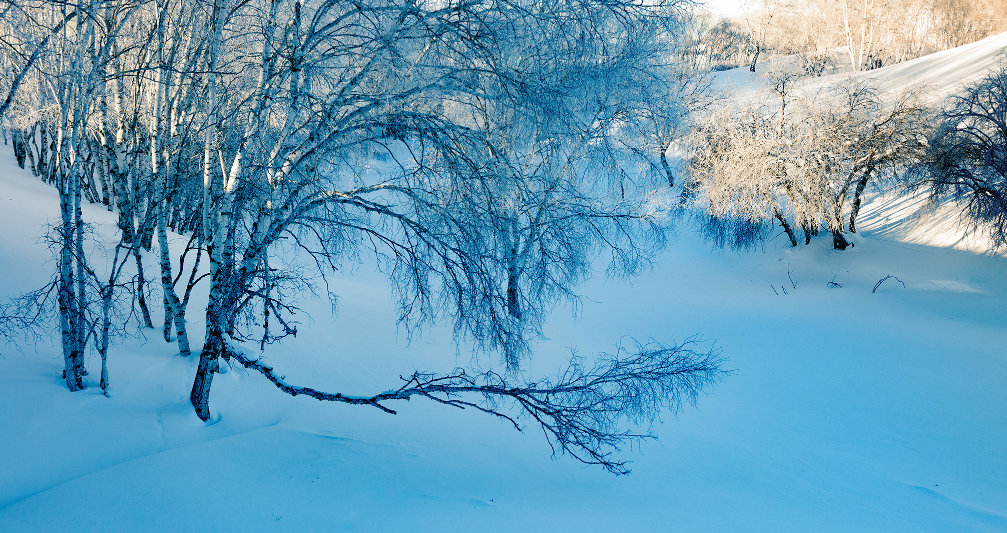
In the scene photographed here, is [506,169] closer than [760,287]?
Yes

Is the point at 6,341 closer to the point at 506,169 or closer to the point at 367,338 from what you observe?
the point at 367,338

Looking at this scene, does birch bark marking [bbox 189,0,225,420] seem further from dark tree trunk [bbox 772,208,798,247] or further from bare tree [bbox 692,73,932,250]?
dark tree trunk [bbox 772,208,798,247]

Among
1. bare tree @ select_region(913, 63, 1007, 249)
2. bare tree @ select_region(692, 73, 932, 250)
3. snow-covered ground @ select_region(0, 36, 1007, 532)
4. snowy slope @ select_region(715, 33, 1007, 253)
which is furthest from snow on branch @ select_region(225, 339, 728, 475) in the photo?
snowy slope @ select_region(715, 33, 1007, 253)

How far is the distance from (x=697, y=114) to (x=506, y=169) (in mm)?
13242

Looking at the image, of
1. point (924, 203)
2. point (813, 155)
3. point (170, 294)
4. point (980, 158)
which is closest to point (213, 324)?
point (170, 294)

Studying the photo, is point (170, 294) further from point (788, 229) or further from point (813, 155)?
point (788, 229)

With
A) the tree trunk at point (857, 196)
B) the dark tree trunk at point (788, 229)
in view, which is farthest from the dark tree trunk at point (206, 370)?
the tree trunk at point (857, 196)

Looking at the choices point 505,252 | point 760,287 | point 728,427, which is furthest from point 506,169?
point 760,287

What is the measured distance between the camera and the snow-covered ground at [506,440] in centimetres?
397

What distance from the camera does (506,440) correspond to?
571cm

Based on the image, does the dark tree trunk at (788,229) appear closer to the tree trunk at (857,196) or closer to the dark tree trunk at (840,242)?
the dark tree trunk at (840,242)

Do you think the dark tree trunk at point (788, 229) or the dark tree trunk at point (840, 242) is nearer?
the dark tree trunk at point (840, 242)

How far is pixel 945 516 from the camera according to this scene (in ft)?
17.3

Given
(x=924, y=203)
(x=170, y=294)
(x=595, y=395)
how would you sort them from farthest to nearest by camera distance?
1. (x=924, y=203)
2. (x=170, y=294)
3. (x=595, y=395)
